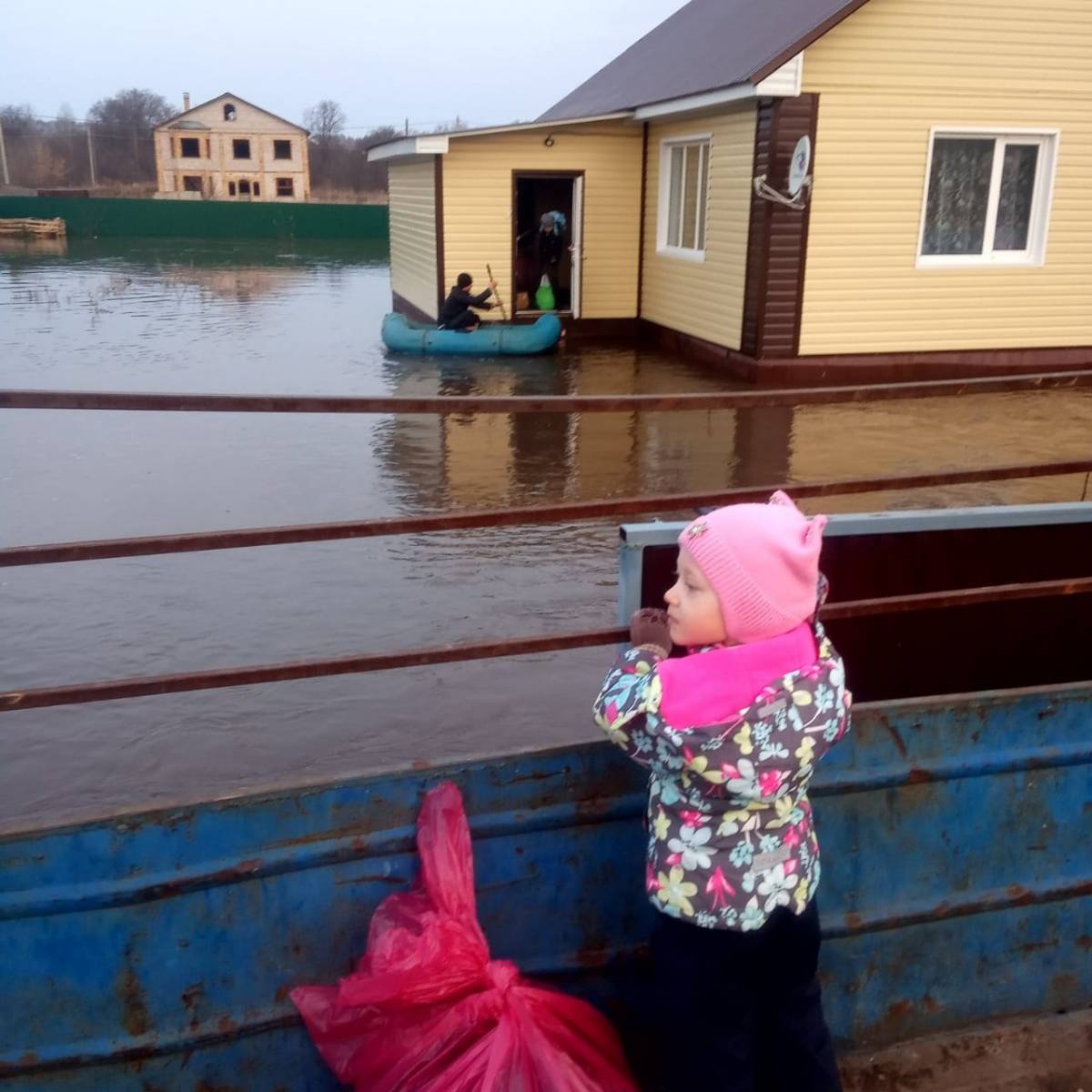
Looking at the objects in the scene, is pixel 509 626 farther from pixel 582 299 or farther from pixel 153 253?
pixel 153 253

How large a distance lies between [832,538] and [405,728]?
5.99 feet

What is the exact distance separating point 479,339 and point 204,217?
98.7 feet

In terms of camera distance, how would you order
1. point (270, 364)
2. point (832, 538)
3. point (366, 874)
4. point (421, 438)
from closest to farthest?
point (366, 874) → point (832, 538) → point (421, 438) → point (270, 364)

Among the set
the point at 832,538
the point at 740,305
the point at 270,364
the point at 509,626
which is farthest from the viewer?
the point at 270,364

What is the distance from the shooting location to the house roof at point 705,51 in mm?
10586

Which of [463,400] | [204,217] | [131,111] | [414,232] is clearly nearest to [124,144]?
[131,111]

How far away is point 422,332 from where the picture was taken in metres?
13.9

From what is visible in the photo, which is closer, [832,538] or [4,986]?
[4,986]

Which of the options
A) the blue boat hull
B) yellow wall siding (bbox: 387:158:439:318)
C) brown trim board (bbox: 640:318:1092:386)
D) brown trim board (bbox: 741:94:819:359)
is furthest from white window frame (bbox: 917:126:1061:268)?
yellow wall siding (bbox: 387:158:439:318)

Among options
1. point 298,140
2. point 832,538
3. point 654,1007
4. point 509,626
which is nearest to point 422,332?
point 509,626

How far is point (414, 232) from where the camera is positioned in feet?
55.2

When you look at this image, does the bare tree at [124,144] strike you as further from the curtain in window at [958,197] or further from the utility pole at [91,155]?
the curtain in window at [958,197]

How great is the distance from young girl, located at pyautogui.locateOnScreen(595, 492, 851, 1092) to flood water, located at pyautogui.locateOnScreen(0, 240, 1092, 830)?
1.55ft

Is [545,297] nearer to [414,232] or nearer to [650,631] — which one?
[414,232]
